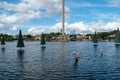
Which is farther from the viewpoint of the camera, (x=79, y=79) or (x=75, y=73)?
(x=75, y=73)

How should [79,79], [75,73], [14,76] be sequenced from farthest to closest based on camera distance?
[75,73], [14,76], [79,79]

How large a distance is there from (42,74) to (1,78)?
11.0 m

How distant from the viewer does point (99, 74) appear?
72562 millimetres

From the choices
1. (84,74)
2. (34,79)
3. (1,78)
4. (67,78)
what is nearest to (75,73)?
(84,74)

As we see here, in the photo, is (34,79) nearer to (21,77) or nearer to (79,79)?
(21,77)

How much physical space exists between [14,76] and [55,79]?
434 inches

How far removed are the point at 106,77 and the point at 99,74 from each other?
184 inches

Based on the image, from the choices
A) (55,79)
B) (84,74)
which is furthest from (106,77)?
(55,79)

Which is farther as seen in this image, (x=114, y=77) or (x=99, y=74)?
(x=99, y=74)

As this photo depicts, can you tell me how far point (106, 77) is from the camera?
223 feet

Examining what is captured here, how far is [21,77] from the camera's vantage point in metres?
68.8

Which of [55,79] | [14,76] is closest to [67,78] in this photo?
[55,79]

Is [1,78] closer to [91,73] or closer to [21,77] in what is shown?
[21,77]

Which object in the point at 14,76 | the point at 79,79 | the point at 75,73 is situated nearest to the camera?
the point at 79,79
